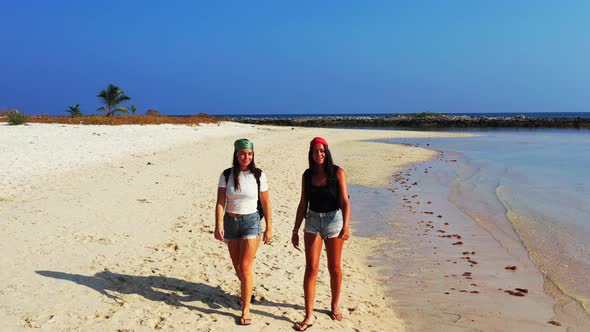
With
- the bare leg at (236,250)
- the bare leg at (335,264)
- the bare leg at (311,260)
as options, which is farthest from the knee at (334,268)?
the bare leg at (236,250)

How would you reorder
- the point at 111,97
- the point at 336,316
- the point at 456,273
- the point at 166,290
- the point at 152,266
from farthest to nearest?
the point at 111,97, the point at 456,273, the point at 152,266, the point at 166,290, the point at 336,316

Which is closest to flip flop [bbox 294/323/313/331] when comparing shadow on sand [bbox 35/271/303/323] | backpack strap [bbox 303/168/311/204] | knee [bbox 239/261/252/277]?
shadow on sand [bbox 35/271/303/323]

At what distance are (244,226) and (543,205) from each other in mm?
9942

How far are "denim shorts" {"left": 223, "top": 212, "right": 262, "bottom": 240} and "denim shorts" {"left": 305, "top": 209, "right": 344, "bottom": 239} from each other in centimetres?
51

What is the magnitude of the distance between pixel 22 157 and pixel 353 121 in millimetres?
67036

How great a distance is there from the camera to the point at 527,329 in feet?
16.4

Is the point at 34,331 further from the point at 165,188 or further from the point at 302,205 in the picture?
the point at 165,188

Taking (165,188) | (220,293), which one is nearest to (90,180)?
(165,188)

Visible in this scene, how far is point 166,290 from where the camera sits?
5.28 metres

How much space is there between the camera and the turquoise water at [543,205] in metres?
7.20

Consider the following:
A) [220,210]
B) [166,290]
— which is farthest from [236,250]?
[166,290]

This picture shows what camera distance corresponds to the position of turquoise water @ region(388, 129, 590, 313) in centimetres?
720

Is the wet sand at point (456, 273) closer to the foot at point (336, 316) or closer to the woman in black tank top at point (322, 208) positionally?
the foot at point (336, 316)

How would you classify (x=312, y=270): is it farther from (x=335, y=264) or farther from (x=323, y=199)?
(x=323, y=199)
